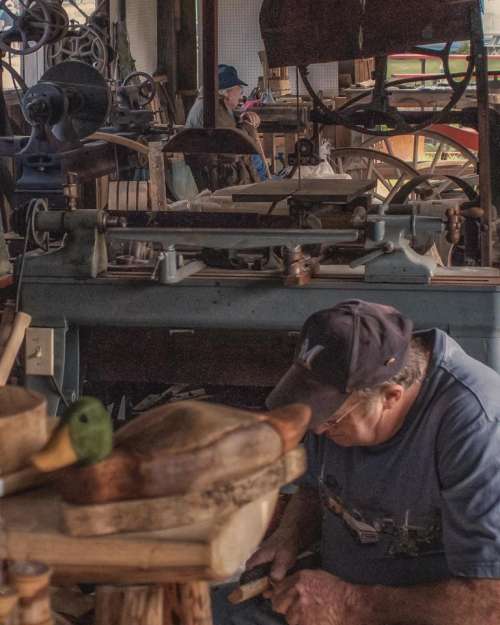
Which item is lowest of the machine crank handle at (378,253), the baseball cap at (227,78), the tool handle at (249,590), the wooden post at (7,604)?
the tool handle at (249,590)

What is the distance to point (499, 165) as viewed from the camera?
3596mm

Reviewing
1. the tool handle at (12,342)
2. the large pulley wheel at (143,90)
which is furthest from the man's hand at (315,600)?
the large pulley wheel at (143,90)

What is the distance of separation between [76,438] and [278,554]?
124cm

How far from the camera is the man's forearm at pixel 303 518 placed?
2013mm

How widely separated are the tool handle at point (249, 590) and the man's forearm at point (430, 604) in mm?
187

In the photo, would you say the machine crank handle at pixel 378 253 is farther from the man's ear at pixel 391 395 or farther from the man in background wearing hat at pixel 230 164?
the man in background wearing hat at pixel 230 164

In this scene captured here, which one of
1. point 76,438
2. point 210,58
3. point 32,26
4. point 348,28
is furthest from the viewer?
point 32,26

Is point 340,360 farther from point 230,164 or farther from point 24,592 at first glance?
point 230,164

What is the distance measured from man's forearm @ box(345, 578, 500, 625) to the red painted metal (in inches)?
85.3

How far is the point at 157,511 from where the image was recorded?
815 mm

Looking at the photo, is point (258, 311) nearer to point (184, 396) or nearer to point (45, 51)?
point (184, 396)

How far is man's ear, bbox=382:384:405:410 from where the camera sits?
5.44 feet

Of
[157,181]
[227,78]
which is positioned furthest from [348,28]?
[227,78]

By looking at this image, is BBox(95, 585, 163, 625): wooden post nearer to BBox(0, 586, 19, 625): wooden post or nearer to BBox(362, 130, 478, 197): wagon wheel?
BBox(0, 586, 19, 625): wooden post
